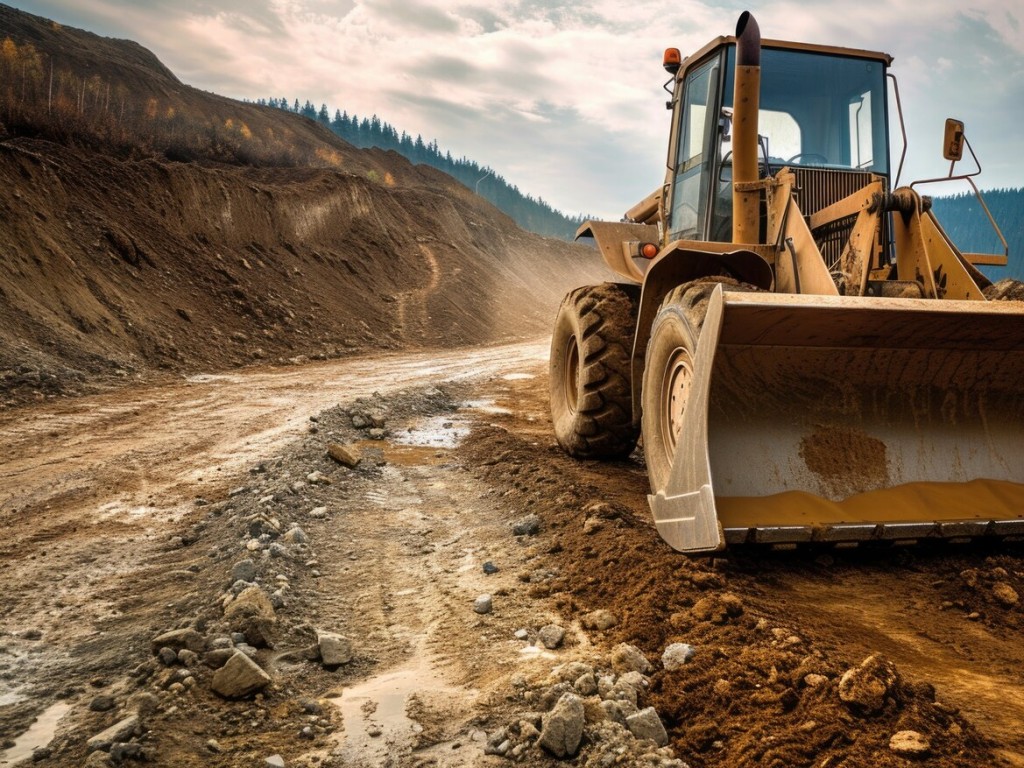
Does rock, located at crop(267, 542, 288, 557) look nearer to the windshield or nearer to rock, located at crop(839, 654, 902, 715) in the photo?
rock, located at crop(839, 654, 902, 715)

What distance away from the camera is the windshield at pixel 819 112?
18.6ft

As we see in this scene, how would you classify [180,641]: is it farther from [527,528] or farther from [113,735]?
[527,528]

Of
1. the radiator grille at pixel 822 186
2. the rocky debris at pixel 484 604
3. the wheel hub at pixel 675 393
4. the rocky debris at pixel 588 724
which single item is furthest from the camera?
the radiator grille at pixel 822 186

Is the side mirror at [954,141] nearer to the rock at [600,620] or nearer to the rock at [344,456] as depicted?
the rock at [600,620]

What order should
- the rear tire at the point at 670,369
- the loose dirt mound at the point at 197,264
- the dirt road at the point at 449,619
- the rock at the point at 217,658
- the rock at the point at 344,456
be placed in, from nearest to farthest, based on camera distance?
1. the dirt road at the point at 449,619
2. the rock at the point at 217,658
3. the rear tire at the point at 670,369
4. the rock at the point at 344,456
5. the loose dirt mound at the point at 197,264

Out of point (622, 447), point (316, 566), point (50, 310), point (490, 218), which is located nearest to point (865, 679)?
point (316, 566)

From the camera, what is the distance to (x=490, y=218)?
44656mm

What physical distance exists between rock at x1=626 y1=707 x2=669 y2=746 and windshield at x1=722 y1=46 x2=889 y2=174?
431 cm

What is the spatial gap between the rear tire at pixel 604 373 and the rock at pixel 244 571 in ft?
9.59

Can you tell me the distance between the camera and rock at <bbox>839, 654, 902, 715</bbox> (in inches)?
93.7

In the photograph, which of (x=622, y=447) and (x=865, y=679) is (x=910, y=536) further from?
(x=622, y=447)

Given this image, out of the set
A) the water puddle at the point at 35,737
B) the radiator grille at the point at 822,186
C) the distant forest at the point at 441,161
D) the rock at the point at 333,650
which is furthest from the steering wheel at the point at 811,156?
the distant forest at the point at 441,161

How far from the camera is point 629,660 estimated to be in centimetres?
287

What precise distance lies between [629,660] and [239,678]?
1.42 m
